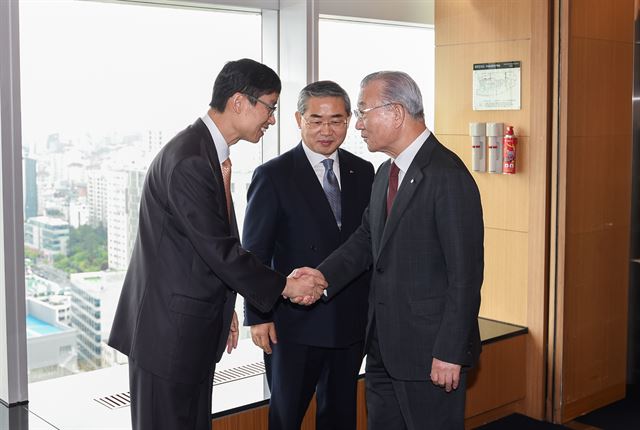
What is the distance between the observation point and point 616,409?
174 inches

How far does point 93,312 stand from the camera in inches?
147

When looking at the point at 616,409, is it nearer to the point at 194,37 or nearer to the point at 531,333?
the point at 531,333

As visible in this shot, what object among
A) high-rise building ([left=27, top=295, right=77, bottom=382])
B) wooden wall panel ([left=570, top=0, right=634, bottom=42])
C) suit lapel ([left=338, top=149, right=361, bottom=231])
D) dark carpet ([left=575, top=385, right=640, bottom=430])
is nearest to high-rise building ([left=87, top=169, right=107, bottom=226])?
high-rise building ([left=27, top=295, right=77, bottom=382])

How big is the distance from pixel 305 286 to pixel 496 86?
6.80ft

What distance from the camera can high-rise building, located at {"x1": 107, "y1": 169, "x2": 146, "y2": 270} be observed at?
378 cm

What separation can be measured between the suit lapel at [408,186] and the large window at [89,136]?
153cm

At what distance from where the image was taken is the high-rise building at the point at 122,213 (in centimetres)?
378

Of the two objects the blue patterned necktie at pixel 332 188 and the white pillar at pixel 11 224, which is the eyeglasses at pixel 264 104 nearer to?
the blue patterned necktie at pixel 332 188

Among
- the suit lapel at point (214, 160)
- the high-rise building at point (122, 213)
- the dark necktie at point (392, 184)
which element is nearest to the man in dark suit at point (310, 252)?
the dark necktie at point (392, 184)

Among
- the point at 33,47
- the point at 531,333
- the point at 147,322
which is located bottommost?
the point at 531,333

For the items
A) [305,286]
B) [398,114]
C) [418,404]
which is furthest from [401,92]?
[418,404]

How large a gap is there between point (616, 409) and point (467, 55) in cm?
203

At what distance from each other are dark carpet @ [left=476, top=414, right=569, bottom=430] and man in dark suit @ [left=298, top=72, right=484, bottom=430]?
1.75 meters

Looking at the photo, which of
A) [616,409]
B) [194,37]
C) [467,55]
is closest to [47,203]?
[194,37]
